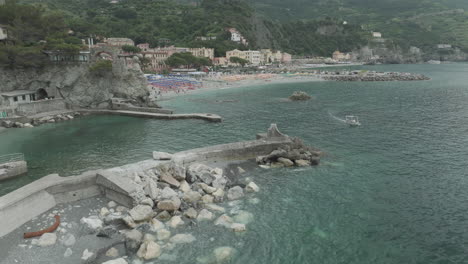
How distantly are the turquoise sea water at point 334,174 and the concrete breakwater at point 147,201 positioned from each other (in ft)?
3.41

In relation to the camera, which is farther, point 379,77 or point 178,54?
point 178,54

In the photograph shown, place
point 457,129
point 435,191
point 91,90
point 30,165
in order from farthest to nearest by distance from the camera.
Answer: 1. point 91,90
2. point 457,129
3. point 30,165
4. point 435,191

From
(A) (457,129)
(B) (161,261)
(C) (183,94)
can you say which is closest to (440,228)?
(B) (161,261)

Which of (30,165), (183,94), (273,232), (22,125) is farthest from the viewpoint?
(183,94)

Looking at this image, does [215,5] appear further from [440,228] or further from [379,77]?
[440,228]

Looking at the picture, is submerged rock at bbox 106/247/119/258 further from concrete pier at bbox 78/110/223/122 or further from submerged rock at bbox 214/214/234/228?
concrete pier at bbox 78/110/223/122

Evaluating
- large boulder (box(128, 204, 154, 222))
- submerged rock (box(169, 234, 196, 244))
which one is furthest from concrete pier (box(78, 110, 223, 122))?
submerged rock (box(169, 234, 196, 244))

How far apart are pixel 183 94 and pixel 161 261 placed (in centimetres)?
5773

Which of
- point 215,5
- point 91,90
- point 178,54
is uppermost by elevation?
point 215,5

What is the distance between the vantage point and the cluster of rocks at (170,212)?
45.3 ft

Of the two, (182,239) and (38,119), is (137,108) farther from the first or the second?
(182,239)

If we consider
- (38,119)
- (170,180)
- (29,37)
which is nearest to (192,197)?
(170,180)

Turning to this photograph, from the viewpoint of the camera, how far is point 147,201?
1673cm

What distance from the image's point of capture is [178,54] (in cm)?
11019
